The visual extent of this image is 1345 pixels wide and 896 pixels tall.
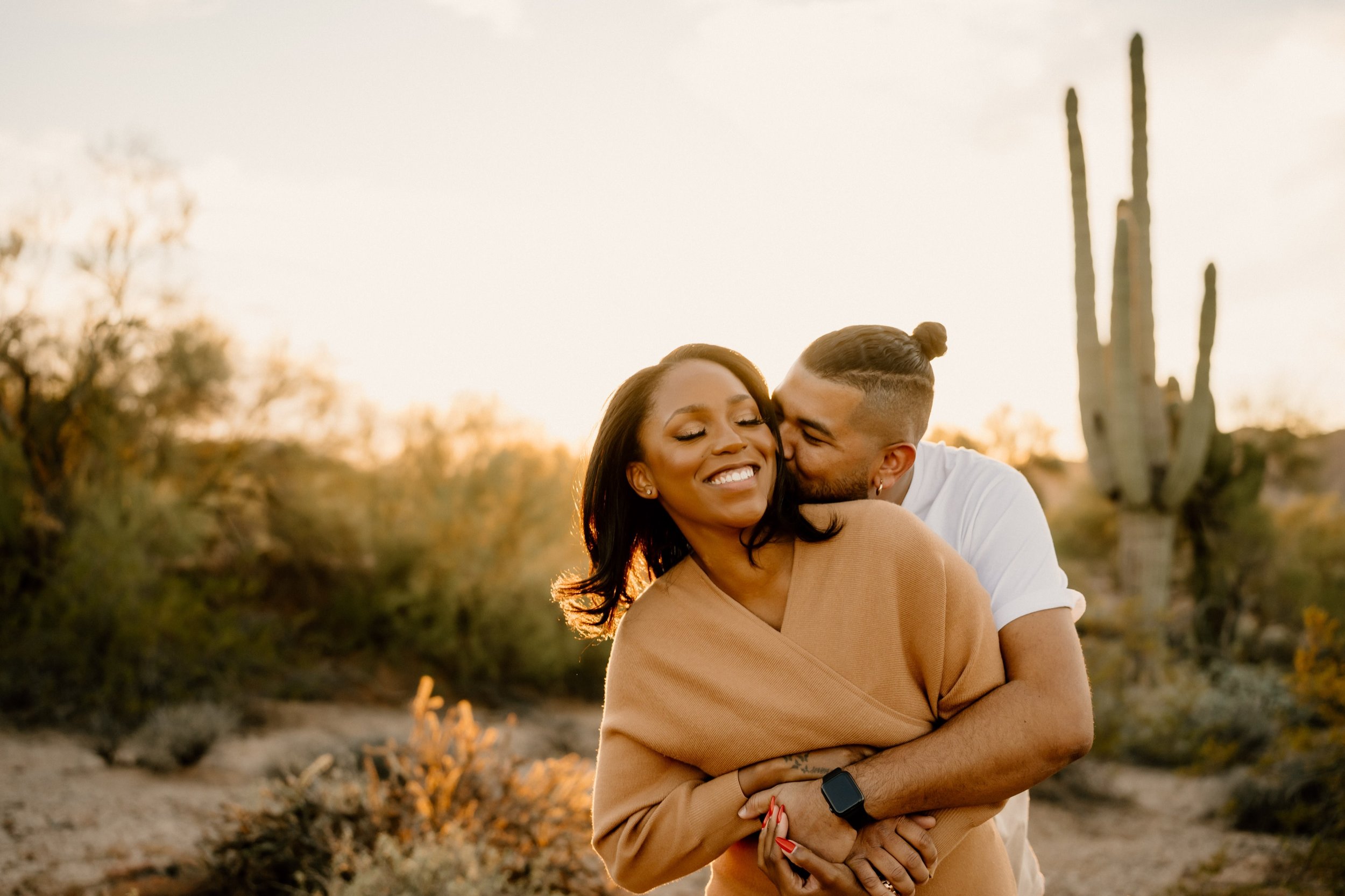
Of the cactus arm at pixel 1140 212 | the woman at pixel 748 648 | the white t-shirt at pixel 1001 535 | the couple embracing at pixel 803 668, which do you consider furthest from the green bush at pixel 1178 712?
the woman at pixel 748 648

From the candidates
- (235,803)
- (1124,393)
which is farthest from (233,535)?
(1124,393)

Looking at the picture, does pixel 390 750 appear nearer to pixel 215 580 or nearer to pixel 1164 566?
pixel 215 580

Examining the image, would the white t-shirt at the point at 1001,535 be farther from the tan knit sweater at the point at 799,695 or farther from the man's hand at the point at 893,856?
the man's hand at the point at 893,856

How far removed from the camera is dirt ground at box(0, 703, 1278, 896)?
5.38 meters

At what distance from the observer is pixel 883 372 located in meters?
2.37

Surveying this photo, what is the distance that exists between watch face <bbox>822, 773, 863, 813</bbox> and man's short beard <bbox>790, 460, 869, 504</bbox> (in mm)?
700

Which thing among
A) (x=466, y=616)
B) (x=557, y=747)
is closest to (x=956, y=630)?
(x=557, y=747)

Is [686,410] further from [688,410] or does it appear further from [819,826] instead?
[819,826]

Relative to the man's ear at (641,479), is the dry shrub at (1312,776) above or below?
below

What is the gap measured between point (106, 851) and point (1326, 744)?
741cm

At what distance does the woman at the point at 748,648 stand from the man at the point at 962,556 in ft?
0.20

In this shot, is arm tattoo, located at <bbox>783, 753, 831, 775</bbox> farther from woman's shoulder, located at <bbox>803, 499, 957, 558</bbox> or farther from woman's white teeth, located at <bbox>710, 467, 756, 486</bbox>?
woman's white teeth, located at <bbox>710, 467, 756, 486</bbox>

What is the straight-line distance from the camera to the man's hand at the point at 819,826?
1.75m

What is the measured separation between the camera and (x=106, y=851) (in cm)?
544
